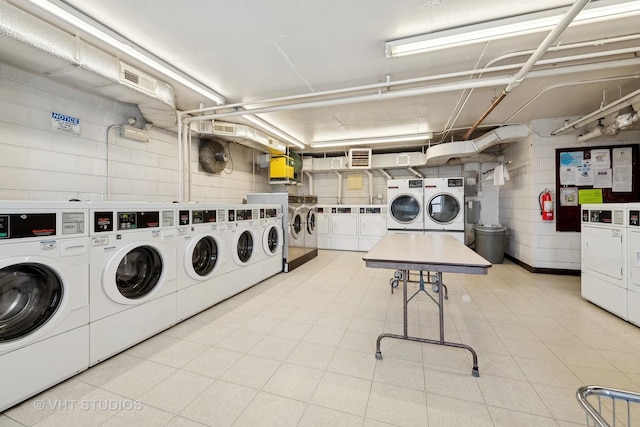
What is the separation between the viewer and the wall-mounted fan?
15.2 feet

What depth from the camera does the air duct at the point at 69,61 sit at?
6.08ft

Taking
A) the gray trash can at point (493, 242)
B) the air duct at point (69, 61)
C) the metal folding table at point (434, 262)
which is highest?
the air duct at point (69, 61)

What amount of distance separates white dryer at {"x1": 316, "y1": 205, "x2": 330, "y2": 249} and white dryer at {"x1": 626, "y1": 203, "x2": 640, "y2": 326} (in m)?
5.23

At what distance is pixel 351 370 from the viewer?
1.92m

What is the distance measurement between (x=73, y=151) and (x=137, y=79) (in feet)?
3.72

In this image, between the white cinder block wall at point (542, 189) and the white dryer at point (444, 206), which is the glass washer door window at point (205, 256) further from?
the white cinder block wall at point (542, 189)

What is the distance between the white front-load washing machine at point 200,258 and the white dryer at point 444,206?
4.32 m

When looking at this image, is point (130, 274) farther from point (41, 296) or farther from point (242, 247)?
point (242, 247)

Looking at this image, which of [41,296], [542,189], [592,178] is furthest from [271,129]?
[592,178]

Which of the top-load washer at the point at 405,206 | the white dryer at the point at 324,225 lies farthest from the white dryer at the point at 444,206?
the white dryer at the point at 324,225

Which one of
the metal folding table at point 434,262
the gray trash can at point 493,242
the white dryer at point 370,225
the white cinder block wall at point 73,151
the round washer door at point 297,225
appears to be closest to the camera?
the metal folding table at point 434,262

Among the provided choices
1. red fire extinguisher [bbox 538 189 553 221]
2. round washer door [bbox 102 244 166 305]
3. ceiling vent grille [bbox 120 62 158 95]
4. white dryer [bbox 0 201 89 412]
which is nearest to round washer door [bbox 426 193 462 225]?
red fire extinguisher [bbox 538 189 553 221]

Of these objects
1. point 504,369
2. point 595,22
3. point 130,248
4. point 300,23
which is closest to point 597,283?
point 504,369

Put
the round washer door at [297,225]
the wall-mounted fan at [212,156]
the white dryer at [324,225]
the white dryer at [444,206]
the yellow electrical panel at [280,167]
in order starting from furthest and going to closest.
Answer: the white dryer at [324,225], the yellow electrical panel at [280,167], the white dryer at [444,206], the round washer door at [297,225], the wall-mounted fan at [212,156]
